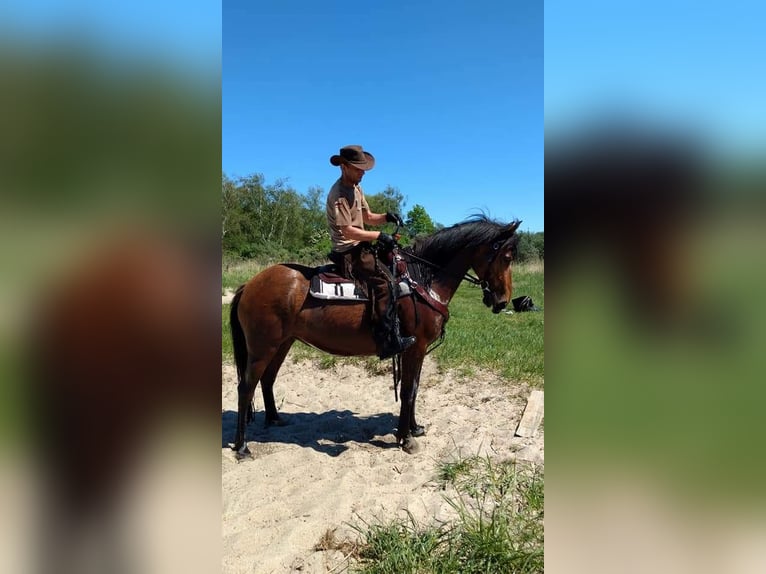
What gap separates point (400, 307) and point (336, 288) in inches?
27.1

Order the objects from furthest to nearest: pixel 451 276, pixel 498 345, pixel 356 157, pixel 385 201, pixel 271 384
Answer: pixel 385 201 → pixel 498 345 → pixel 271 384 → pixel 451 276 → pixel 356 157

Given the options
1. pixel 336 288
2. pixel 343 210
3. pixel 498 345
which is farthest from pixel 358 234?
pixel 498 345

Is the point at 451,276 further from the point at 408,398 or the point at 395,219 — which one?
the point at 408,398

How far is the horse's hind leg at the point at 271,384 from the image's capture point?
5.08 m

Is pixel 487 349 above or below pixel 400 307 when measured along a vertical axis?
below

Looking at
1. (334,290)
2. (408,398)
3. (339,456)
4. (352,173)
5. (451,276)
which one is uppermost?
(352,173)

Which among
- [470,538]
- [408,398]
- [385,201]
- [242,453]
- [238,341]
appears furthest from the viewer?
[385,201]

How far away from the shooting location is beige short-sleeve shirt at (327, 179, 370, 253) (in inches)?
160

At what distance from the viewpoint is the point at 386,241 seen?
428 cm

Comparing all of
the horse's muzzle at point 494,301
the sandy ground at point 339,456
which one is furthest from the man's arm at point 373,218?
the sandy ground at point 339,456

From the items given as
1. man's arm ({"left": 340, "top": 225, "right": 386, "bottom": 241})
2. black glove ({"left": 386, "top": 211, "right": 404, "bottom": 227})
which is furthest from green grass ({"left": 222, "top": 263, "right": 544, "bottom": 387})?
man's arm ({"left": 340, "top": 225, "right": 386, "bottom": 241})
